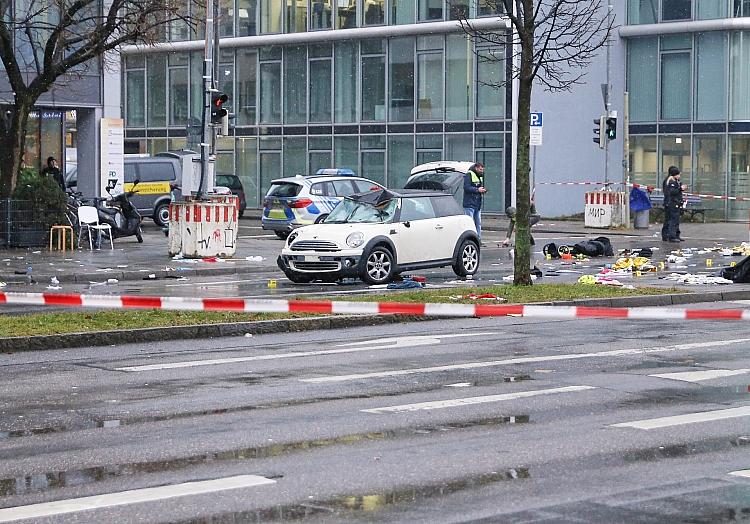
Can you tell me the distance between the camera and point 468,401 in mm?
10461

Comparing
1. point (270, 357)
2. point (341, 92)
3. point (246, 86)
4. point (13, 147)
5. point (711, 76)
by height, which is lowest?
point (270, 357)

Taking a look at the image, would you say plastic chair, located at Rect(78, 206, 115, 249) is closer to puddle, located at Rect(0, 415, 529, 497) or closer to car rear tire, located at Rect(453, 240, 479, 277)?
car rear tire, located at Rect(453, 240, 479, 277)

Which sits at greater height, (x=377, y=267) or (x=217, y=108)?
(x=217, y=108)

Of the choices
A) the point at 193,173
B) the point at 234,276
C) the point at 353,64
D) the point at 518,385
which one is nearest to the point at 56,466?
the point at 518,385

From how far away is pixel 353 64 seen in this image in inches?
2045

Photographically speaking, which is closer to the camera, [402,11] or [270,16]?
[402,11]

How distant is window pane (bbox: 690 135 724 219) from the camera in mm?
45812

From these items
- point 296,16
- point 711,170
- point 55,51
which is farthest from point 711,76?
point 55,51

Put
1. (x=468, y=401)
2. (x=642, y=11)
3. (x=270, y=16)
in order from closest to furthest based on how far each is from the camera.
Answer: (x=468, y=401)
(x=642, y=11)
(x=270, y=16)

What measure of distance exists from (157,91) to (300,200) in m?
23.9

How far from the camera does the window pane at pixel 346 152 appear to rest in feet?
171

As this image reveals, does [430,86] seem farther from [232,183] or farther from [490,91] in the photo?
[232,183]

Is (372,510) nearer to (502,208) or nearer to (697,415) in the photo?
(697,415)

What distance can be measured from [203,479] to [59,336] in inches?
266
